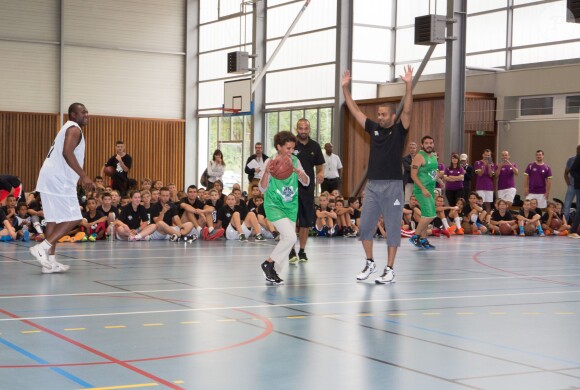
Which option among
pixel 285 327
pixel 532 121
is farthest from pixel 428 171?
pixel 532 121

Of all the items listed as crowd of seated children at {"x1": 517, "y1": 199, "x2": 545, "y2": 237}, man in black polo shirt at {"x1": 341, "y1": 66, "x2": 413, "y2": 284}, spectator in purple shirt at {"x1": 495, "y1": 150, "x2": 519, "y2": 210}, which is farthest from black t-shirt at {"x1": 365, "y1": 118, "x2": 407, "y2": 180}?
spectator in purple shirt at {"x1": 495, "y1": 150, "x2": 519, "y2": 210}

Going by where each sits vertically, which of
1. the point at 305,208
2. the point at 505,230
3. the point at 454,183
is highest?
the point at 454,183

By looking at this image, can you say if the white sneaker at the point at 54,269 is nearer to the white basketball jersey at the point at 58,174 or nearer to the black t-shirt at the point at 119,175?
the white basketball jersey at the point at 58,174

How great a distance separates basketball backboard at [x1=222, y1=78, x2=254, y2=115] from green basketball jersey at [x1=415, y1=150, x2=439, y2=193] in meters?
12.6

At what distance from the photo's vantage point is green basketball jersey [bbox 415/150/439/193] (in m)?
13.2

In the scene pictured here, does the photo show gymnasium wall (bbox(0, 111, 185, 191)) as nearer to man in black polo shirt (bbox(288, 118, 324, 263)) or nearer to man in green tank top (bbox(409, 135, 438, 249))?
man in green tank top (bbox(409, 135, 438, 249))

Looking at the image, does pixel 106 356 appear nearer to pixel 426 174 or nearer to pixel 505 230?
pixel 426 174

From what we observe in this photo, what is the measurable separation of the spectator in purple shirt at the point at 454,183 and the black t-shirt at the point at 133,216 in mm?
7820

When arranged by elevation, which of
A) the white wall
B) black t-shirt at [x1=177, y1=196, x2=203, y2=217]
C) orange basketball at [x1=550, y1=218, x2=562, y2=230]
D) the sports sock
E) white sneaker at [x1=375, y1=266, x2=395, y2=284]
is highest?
the white wall

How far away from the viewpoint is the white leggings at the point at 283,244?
895 cm

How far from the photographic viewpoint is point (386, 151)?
9.23m

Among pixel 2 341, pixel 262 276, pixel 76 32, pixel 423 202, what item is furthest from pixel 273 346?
pixel 76 32

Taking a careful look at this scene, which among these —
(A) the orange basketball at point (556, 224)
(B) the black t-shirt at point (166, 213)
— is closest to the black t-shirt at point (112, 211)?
(B) the black t-shirt at point (166, 213)

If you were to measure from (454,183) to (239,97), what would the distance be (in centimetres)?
853
